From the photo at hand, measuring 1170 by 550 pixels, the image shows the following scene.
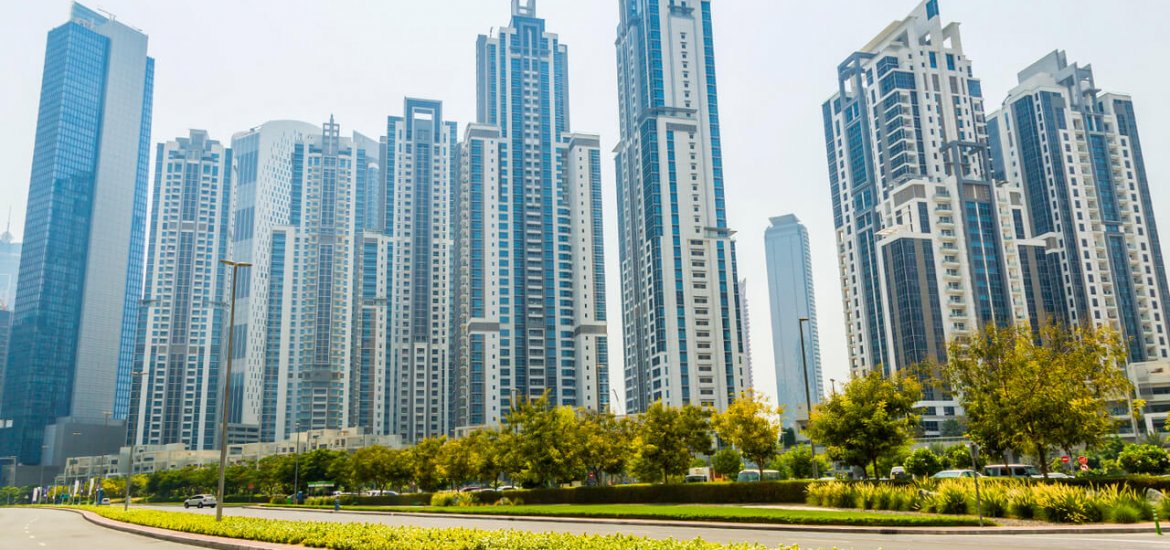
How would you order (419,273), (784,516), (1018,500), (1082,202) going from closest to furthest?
(1018,500) < (784,516) < (1082,202) < (419,273)

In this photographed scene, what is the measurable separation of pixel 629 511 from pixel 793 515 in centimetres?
823

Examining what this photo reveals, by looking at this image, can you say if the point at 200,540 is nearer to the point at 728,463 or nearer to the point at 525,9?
the point at 728,463

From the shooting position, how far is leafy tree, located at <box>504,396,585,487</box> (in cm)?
5219

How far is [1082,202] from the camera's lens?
150 meters

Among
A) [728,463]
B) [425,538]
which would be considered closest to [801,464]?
[728,463]

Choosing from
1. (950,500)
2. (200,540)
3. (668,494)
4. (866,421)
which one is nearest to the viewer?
(200,540)

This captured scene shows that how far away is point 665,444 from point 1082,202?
13408 centimetres

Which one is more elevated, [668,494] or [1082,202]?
[1082,202]

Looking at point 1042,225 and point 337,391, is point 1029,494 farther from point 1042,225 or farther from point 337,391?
point 337,391

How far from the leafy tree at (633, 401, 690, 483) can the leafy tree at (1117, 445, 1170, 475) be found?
29.3 m

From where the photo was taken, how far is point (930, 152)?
483ft

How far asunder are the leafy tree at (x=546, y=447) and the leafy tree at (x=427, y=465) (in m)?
21.8

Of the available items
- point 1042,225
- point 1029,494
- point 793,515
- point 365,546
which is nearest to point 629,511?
point 793,515

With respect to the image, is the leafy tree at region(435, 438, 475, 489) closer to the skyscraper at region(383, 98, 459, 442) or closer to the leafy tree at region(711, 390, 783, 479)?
the leafy tree at region(711, 390, 783, 479)
